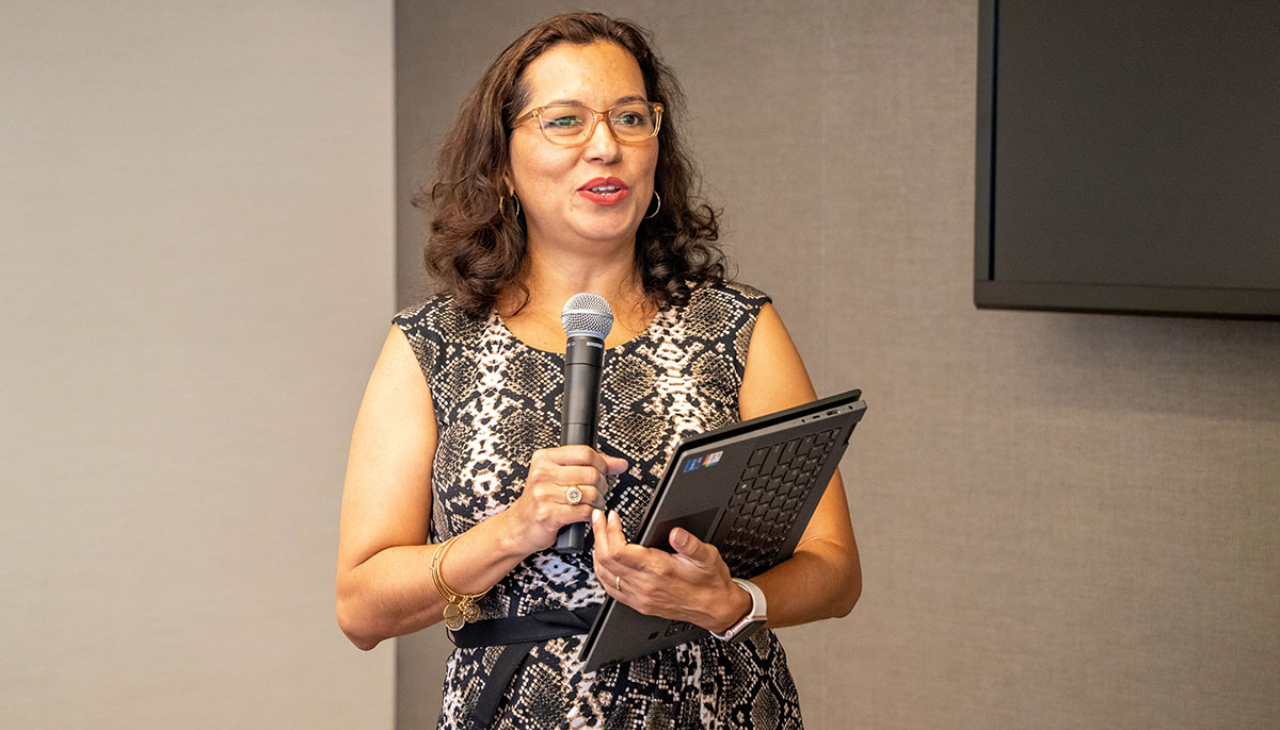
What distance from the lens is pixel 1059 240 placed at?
222cm

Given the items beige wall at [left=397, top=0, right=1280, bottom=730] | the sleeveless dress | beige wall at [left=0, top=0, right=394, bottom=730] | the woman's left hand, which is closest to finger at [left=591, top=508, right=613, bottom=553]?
the woman's left hand

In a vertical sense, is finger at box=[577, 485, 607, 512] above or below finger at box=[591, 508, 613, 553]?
above

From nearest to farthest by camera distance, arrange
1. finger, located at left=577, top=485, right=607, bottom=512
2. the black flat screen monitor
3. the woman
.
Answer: finger, located at left=577, top=485, right=607, bottom=512 < the woman < the black flat screen monitor

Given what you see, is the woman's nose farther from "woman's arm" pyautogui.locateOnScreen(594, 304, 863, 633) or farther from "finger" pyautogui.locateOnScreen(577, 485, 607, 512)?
"finger" pyautogui.locateOnScreen(577, 485, 607, 512)

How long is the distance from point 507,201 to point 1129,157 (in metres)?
1.09

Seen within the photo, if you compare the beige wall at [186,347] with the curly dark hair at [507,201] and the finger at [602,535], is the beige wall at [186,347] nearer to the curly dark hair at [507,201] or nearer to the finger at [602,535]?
the curly dark hair at [507,201]

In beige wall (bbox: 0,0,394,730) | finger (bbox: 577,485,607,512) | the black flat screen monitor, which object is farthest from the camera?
beige wall (bbox: 0,0,394,730)

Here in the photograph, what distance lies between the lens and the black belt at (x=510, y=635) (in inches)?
64.6

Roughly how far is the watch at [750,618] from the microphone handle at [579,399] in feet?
0.78

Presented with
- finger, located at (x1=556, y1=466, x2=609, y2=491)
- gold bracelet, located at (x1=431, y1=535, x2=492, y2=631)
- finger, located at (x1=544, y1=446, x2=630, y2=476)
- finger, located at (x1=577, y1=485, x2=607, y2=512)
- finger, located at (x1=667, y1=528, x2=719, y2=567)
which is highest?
finger, located at (x1=544, y1=446, x2=630, y2=476)

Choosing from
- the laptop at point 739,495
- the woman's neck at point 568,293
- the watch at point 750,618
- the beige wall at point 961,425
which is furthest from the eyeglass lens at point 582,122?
the beige wall at point 961,425

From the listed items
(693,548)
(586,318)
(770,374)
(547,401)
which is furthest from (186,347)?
(693,548)

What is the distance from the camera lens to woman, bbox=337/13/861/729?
5.37ft

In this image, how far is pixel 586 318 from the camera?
1405mm
